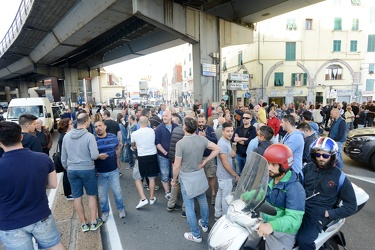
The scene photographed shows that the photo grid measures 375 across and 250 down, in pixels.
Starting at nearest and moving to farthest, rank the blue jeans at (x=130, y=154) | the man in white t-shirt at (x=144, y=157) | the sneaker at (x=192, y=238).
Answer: the sneaker at (x=192, y=238) < the man in white t-shirt at (x=144, y=157) < the blue jeans at (x=130, y=154)

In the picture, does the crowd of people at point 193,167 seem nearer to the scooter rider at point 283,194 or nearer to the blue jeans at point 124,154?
the scooter rider at point 283,194

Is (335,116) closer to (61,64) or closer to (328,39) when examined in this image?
(328,39)

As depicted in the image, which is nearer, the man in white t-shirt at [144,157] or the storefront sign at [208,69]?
the man in white t-shirt at [144,157]

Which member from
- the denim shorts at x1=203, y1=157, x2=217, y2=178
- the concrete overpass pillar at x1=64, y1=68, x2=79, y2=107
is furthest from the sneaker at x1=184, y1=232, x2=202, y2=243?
the concrete overpass pillar at x1=64, y1=68, x2=79, y2=107

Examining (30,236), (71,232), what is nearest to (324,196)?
(30,236)

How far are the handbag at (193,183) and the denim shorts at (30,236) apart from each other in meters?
1.76

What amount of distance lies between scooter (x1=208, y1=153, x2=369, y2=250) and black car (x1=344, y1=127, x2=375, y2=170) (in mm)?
5605

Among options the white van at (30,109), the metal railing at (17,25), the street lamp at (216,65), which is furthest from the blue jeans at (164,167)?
the metal railing at (17,25)

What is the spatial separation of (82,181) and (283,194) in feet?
9.99

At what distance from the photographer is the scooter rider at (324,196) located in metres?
2.13

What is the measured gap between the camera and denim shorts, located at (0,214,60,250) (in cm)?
232

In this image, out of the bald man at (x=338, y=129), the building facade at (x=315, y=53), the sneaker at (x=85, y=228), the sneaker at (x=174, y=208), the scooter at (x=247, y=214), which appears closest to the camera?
the scooter at (x=247, y=214)

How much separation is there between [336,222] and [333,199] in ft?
1.62

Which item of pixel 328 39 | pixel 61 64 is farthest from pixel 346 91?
pixel 61 64
